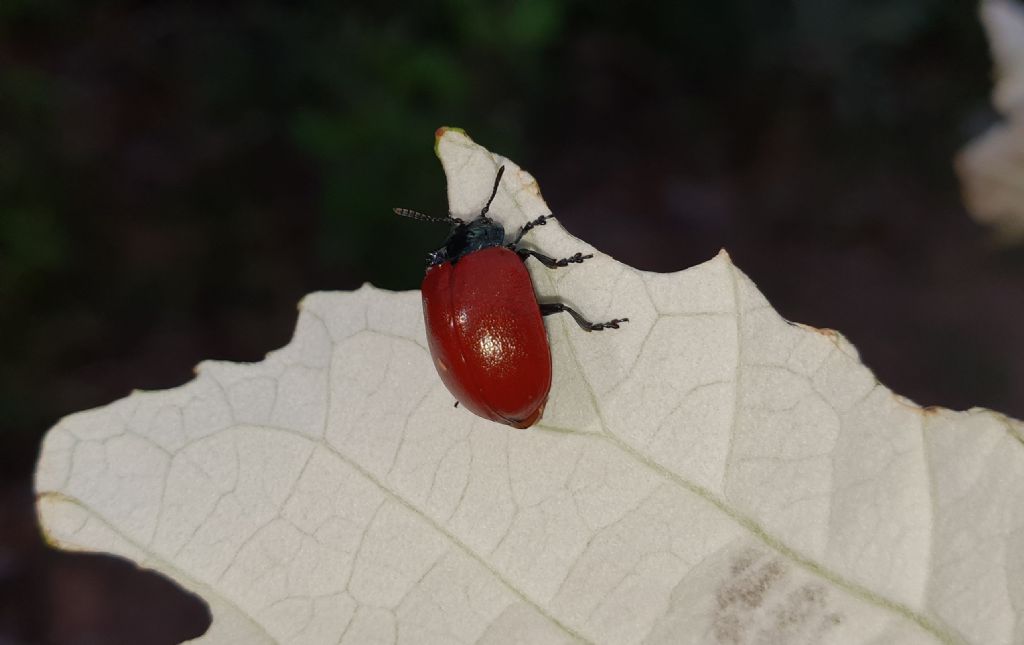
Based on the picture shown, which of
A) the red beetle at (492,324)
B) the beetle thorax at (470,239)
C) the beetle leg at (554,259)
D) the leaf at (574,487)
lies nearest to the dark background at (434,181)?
the beetle thorax at (470,239)

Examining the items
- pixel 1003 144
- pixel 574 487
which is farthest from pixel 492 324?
pixel 1003 144

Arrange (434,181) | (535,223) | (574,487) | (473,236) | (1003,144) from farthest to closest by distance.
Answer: (434,181) → (1003,144) → (473,236) → (535,223) → (574,487)

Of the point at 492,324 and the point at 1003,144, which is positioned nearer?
the point at 492,324

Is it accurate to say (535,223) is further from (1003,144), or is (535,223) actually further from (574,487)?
(1003,144)

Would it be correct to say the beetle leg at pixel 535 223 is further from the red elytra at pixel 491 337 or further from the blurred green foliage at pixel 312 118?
the blurred green foliage at pixel 312 118

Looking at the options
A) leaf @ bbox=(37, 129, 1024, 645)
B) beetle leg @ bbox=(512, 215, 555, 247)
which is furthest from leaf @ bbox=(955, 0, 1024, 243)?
beetle leg @ bbox=(512, 215, 555, 247)

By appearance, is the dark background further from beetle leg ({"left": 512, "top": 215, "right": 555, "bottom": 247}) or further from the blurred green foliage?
beetle leg ({"left": 512, "top": 215, "right": 555, "bottom": 247})
